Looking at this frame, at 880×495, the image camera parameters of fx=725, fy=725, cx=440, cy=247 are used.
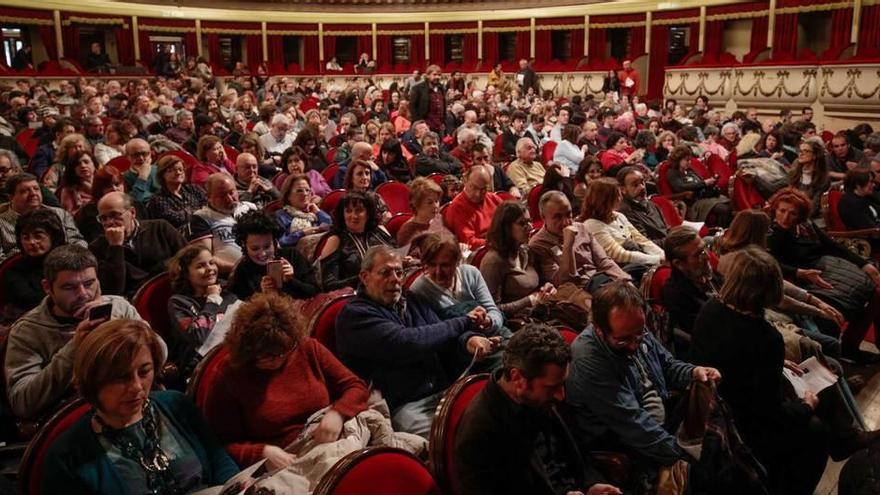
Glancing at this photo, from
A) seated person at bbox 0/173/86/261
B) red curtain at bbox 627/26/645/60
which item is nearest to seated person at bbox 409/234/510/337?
seated person at bbox 0/173/86/261

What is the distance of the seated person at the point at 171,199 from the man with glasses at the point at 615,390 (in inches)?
121

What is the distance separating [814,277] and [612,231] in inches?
46.4

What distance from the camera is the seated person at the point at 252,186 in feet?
→ 17.6

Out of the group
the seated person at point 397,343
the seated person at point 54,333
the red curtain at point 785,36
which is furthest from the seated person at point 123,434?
the red curtain at point 785,36

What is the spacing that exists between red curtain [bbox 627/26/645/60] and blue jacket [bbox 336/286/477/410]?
680 inches

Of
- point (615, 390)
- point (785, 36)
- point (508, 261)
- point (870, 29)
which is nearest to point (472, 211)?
point (508, 261)

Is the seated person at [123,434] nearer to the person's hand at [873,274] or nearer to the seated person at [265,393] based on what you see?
the seated person at [265,393]

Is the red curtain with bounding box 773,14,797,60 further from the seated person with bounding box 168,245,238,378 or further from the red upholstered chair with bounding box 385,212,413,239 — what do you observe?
the seated person with bounding box 168,245,238,378

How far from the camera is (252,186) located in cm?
540

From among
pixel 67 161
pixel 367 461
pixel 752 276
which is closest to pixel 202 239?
pixel 67 161

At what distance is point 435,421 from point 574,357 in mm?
615

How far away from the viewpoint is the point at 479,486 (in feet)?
6.43

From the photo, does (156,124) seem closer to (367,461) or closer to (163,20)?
(367,461)

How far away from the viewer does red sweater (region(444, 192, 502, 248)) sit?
4.81 metres
